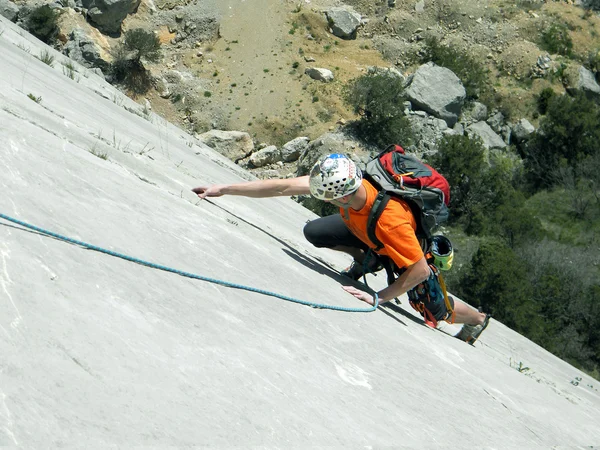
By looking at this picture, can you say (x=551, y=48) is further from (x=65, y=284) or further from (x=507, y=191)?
(x=65, y=284)

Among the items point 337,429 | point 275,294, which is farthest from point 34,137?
point 337,429

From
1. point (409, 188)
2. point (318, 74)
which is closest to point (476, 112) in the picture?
point (318, 74)

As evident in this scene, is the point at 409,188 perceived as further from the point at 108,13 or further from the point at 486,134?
Answer: the point at 108,13

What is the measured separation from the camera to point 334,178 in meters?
4.30

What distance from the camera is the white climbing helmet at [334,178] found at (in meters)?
4.30

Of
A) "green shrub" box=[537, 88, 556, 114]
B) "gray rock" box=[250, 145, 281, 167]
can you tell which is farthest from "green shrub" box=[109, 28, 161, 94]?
"green shrub" box=[537, 88, 556, 114]

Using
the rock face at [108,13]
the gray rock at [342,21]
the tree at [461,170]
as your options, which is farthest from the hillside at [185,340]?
the gray rock at [342,21]

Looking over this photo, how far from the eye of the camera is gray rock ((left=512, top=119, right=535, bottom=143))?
37188mm

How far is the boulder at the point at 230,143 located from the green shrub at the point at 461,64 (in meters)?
13.2

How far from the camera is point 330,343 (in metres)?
3.55

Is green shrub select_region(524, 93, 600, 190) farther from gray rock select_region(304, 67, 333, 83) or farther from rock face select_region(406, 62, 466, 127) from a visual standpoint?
gray rock select_region(304, 67, 333, 83)

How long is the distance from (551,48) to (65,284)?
43.3 meters

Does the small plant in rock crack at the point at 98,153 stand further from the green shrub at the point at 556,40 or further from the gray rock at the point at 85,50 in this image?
the green shrub at the point at 556,40

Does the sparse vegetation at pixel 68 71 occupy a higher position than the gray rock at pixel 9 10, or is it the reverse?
the gray rock at pixel 9 10
